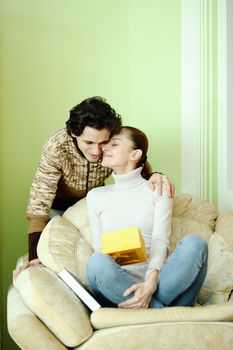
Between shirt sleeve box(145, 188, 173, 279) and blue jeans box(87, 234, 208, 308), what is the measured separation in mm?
56

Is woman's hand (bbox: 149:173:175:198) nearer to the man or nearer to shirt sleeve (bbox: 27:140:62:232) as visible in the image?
the man

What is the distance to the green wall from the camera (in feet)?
9.07

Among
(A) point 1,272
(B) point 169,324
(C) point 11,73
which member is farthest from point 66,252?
(C) point 11,73

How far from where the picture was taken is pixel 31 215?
2203mm

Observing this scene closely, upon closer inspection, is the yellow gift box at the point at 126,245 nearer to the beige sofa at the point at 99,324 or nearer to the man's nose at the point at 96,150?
the beige sofa at the point at 99,324

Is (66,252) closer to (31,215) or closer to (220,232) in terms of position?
(31,215)

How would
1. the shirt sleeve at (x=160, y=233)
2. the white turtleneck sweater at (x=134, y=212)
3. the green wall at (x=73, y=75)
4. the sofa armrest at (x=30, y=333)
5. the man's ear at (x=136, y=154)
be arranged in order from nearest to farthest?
the sofa armrest at (x=30, y=333)
the shirt sleeve at (x=160, y=233)
the white turtleneck sweater at (x=134, y=212)
the man's ear at (x=136, y=154)
the green wall at (x=73, y=75)

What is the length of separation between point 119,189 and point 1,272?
1.00 m

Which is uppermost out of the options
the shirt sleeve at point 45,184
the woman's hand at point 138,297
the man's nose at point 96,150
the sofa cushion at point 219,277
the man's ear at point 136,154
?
the man's nose at point 96,150

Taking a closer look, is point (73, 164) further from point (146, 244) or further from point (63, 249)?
point (146, 244)

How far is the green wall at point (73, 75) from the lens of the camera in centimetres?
276

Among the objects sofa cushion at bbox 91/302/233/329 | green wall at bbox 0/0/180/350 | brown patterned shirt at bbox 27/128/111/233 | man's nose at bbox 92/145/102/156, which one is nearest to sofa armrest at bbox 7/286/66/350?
sofa cushion at bbox 91/302/233/329

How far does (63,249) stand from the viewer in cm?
205

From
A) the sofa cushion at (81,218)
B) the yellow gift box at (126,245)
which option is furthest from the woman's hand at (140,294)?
the sofa cushion at (81,218)
